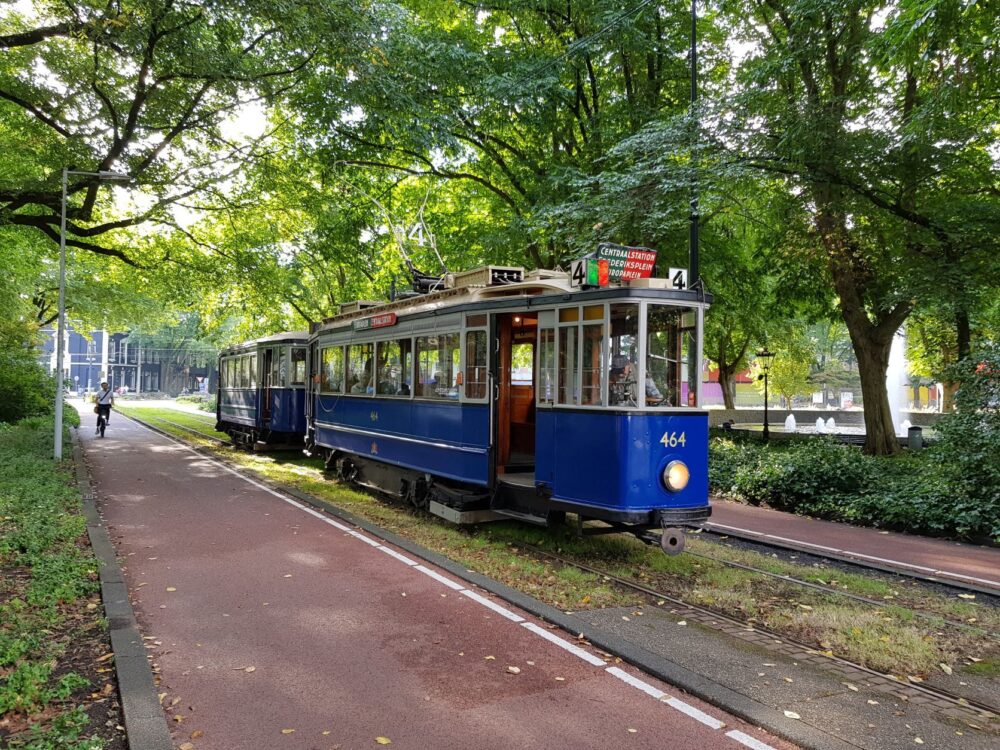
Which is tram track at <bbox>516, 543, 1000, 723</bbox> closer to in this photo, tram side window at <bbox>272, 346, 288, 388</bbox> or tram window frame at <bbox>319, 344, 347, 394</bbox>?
tram window frame at <bbox>319, 344, 347, 394</bbox>

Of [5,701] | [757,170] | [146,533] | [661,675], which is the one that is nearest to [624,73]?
[757,170]

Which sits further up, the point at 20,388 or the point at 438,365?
the point at 438,365

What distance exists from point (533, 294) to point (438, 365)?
6.65 feet

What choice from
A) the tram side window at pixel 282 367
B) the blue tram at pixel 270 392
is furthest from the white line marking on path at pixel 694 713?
the tram side window at pixel 282 367

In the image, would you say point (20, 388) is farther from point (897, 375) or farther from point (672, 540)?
point (897, 375)

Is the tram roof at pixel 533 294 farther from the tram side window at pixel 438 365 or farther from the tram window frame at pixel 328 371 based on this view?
the tram window frame at pixel 328 371

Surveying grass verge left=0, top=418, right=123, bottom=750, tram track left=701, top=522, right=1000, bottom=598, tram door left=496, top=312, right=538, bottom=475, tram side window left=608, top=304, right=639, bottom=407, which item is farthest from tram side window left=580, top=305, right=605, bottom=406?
grass verge left=0, top=418, right=123, bottom=750

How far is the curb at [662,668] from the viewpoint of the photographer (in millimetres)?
4215

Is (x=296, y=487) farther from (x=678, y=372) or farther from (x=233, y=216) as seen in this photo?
(x=233, y=216)

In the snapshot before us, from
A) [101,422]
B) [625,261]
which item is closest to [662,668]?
[625,261]

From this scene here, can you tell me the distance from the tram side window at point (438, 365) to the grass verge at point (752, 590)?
6.35 feet

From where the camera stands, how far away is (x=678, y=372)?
7.84m

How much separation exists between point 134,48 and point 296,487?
316 inches

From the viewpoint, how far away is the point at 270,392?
20.0 m
